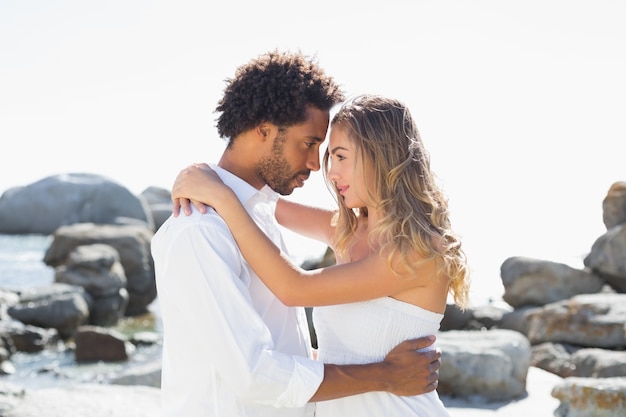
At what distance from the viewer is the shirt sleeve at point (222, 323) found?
2.34 meters

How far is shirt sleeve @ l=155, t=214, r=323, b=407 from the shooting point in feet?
7.68

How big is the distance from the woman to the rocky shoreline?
2.38 metres

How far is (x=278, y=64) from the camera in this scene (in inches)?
111

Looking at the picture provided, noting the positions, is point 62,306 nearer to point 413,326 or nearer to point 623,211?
point 623,211

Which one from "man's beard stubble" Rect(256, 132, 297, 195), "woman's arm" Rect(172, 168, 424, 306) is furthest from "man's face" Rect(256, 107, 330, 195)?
"woman's arm" Rect(172, 168, 424, 306)

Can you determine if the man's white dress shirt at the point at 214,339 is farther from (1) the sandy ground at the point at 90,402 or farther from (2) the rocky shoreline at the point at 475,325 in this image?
(2) the rocky shoreline at the point at 475,325

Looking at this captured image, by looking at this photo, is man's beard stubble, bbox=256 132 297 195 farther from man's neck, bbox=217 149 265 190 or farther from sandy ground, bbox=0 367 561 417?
sandy ground, bbox=0 367 561 417

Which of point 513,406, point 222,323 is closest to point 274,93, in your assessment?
point 222,323

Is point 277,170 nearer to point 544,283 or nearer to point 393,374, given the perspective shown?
point 393,374

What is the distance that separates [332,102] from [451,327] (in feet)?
27.6

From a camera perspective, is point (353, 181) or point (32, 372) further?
point (32, 372)

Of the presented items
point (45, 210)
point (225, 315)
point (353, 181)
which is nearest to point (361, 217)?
point (353, 181)

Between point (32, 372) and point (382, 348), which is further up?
point (382, 348)

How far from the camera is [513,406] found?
6633 millimetres
